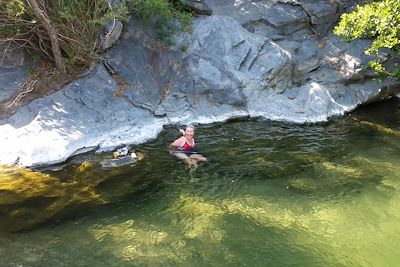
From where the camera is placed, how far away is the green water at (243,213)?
22.5 ft

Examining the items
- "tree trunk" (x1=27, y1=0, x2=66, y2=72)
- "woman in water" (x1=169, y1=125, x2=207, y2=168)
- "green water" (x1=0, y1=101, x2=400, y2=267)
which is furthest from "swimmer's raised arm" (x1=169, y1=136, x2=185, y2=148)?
"tree trunk" (x1=27, y1=0, x2=66, y2=72)

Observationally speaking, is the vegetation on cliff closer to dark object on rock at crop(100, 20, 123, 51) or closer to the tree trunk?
the tree trunk

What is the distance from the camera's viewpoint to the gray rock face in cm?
1116

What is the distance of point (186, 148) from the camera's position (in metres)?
10.7

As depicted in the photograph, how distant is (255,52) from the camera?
14.5 meters

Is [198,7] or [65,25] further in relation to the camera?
[198,7]

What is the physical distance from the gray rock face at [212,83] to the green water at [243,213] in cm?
122

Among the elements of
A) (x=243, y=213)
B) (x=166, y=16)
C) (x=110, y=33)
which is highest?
(x=166, y=16)

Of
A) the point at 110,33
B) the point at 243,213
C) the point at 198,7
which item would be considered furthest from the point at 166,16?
the point at 243,213

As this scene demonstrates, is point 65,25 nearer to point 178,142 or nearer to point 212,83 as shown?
point 212,83

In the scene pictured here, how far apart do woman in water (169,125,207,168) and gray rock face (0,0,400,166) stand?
1.26 metres

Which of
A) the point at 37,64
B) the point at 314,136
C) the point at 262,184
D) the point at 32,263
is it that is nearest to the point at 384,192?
the point at 262,184

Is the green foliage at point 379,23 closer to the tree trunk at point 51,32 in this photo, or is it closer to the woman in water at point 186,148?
the woman in water at point 186,148

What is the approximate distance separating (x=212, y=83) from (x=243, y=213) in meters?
6.24
